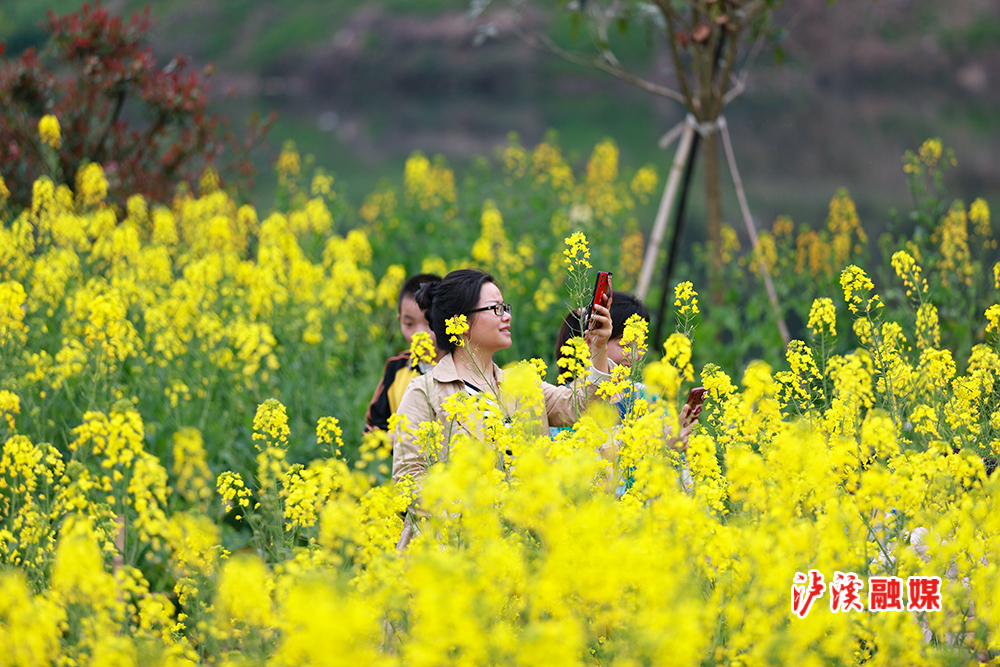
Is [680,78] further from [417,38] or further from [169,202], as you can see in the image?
[417,38]

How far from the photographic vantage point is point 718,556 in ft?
7.48

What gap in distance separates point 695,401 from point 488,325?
0.80 meters

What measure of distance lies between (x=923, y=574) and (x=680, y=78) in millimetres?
4620

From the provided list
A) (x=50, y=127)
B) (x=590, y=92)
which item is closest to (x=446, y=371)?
(x=50, y=127)

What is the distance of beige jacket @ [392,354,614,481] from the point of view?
9.71 ft

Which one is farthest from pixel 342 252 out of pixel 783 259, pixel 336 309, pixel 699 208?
pixel 699 208

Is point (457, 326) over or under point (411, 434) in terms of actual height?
over

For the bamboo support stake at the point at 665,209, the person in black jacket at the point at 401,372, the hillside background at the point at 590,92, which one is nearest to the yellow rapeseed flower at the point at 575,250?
the person in black jacket at the point at 401,372

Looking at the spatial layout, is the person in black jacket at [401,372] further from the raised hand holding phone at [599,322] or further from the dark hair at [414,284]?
the raised hand holding phone at [599,322]

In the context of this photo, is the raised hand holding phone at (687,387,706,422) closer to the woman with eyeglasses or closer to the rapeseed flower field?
the rapeseed flower field

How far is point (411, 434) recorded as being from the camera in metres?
2.94

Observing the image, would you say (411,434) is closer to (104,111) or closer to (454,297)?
(454,297)

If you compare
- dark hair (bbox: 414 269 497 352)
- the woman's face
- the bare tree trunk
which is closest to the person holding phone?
the woman's face

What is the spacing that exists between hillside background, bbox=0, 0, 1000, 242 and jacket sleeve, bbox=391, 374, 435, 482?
4688 millimetres
